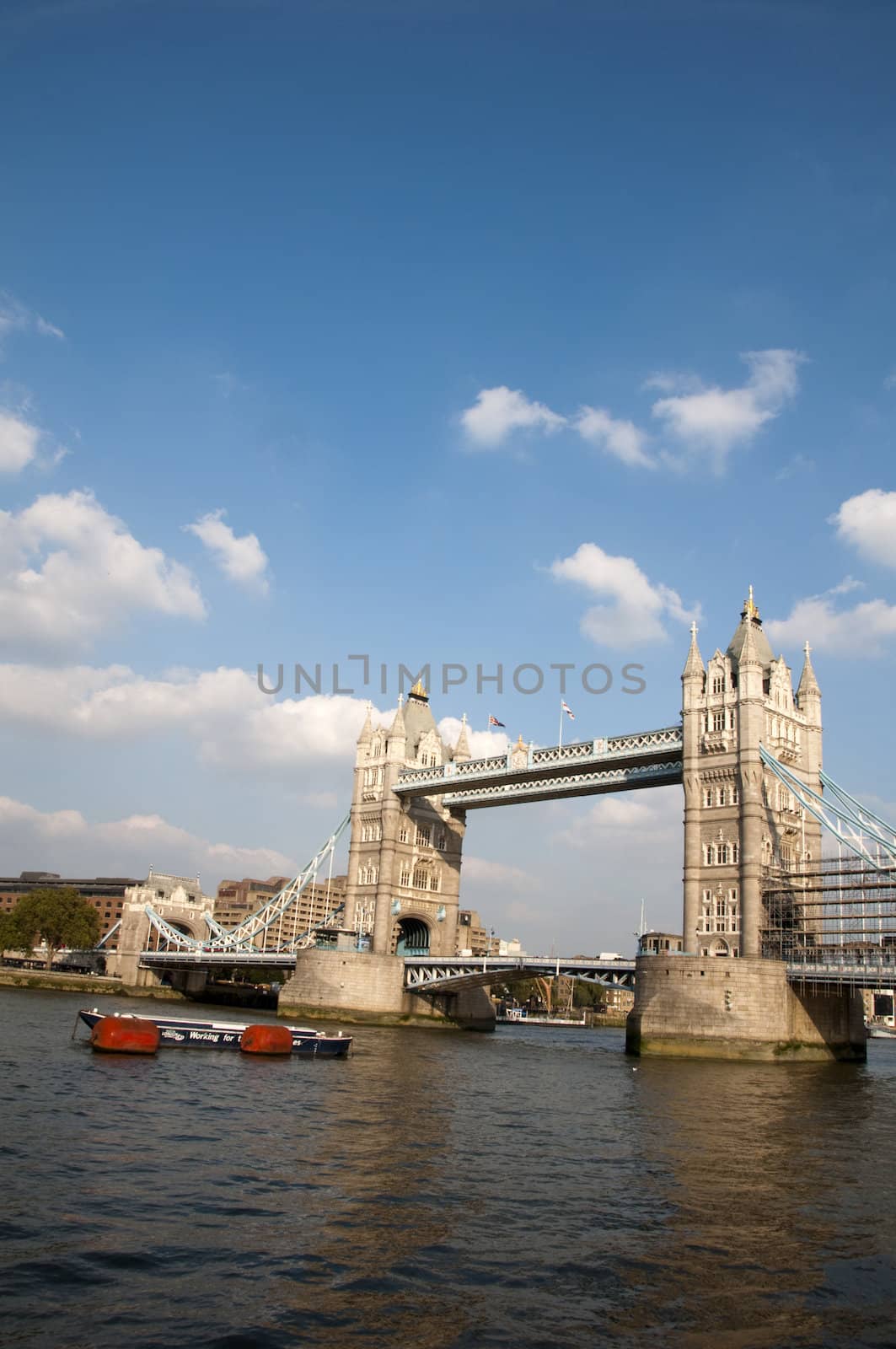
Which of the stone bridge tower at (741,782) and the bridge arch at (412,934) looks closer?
the stone bridge tower at (741,782)

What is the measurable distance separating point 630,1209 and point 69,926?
119m

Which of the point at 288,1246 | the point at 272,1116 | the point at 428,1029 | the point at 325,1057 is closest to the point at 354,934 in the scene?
the point at 428,1029

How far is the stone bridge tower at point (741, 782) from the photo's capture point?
68.9 metres

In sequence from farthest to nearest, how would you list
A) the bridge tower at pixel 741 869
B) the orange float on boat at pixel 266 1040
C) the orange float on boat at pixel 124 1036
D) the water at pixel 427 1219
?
the bridge tower at pixel 741 869 → the orange float on boat at pixel 266 1040 → the orange float on boat at pixel 124 1036 → the water at pixel 427 1219

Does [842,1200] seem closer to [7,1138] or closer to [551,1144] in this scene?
[551,1144]

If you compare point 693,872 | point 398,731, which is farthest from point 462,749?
point 693,872

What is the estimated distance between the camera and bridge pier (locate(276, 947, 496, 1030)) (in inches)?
3420

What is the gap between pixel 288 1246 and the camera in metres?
17.7

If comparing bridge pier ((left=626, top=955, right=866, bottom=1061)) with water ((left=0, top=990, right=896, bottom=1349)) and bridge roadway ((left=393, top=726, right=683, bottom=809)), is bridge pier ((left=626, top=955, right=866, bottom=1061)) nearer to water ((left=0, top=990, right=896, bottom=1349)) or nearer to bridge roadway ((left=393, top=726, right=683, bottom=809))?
bridge roadway ((left=393, top=726, right=683, bottom=809))

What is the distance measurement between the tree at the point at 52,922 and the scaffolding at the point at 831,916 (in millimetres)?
90648

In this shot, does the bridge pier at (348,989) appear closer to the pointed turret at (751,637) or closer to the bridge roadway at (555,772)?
the bridge roadway at (555,772)

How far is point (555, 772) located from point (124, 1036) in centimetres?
4399

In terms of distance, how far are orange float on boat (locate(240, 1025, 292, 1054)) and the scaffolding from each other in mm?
30658

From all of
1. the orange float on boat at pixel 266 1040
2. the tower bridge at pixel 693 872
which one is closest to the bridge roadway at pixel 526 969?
the tower bridge at pixel 693 872
